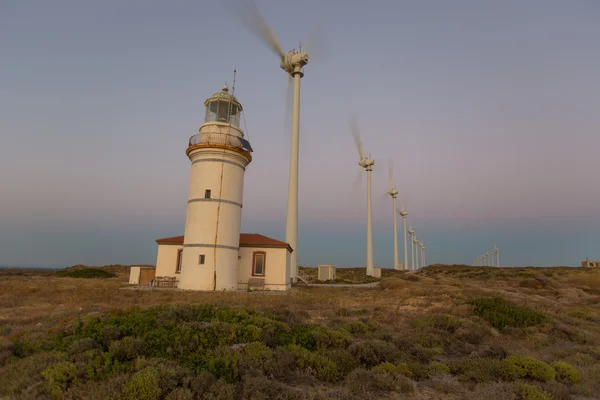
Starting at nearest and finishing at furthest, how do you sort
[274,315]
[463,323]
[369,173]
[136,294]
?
[274,315]
[463,323]
[136,294]
[369,173]

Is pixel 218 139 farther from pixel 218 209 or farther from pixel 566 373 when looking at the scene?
pixel 566 373

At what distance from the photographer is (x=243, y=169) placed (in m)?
26.3

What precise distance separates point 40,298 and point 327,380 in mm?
19624

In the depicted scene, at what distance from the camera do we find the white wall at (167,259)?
90.1 ft

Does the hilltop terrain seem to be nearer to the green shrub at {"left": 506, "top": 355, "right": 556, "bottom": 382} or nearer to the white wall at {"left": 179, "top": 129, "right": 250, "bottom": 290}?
the green shrub at {"left": 506, "top": 355, "right": 556, "bottom": 382}

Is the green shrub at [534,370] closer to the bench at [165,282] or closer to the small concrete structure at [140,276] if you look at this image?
the bench at [165,282]

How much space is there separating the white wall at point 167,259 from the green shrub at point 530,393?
996 inches

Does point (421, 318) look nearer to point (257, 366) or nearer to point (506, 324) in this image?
point (506, 324)

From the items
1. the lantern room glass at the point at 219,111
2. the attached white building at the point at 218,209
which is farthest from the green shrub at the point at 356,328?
the lantern room glass at the point at 219,111

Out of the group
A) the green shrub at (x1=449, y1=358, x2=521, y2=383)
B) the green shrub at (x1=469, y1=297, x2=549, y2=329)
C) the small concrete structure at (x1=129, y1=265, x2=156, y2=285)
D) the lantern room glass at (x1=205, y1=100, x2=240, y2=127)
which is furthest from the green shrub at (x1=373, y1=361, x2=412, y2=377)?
the small concrete structure at (x1=129, y1=265, x2=156, y2=285)

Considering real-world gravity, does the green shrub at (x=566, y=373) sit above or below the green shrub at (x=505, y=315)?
below

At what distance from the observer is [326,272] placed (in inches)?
1745

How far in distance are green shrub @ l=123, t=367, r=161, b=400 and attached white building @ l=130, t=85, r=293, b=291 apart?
1776cm

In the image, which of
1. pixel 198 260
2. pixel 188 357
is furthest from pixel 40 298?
pixel 188 357
